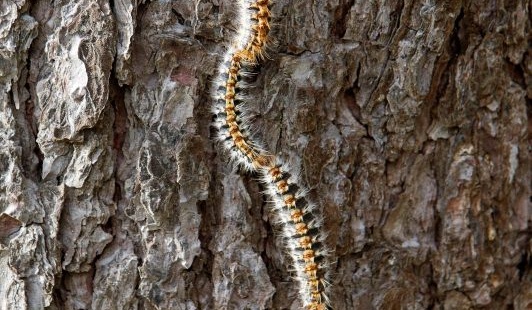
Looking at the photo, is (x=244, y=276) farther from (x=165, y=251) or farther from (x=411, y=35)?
(x=411, y=35)

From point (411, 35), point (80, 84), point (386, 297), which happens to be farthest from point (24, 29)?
point (386, 297)

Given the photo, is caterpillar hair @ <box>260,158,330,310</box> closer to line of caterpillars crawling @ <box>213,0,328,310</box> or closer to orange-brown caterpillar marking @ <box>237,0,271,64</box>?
line of caterpillars crawling @ <box>213,0,328,310</box>

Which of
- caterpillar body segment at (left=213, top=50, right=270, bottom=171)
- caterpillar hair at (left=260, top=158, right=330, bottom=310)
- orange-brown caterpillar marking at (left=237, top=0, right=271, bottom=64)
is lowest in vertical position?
caterpillar hair at (left=260, top=158, right=330, bottom=310)

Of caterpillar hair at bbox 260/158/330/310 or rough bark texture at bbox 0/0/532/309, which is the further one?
caterpillar hair at bbox 260/158/330/310

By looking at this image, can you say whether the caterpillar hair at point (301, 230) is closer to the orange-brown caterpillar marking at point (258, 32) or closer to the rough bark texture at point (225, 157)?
the rough bark texture at point (225, 157)

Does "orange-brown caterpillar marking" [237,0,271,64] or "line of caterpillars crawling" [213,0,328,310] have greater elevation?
"orange-brown caterpillar marking" [237,0,271,64]

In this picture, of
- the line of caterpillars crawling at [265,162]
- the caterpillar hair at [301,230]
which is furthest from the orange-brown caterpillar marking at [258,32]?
the caterpillar hair at [301,230]

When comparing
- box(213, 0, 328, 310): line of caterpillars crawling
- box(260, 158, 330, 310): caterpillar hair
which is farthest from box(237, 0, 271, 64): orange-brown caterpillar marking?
box(260, 158, 330, 310): caterpillar hair
